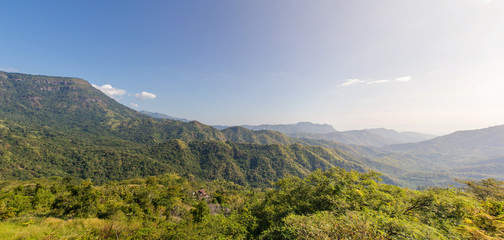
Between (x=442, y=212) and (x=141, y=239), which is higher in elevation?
(x=442, y=212)

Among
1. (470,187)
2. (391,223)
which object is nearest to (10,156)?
(391,223)

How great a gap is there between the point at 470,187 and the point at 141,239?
39.2m

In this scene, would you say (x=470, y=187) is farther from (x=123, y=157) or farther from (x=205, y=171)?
(x=123, y=157)

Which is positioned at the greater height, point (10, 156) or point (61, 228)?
point (61, 228)

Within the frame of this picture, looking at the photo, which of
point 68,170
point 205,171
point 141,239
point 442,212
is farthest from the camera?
point 205,171

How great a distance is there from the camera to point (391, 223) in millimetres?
8898

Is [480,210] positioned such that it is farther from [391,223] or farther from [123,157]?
[123,157]

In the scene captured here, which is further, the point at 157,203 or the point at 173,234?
the point at 157,203

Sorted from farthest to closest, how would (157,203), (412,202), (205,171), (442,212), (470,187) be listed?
1. (205,171)
2. (157,203)
3. (470,187)
4. (412,202)
5. (442,212)

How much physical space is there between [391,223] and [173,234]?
19762 millimetres

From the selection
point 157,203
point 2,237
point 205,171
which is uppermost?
point 2,237

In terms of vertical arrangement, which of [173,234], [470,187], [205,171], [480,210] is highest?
[480,210]

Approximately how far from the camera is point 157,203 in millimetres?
46531

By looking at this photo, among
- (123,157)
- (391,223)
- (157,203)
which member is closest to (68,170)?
(123,157)
